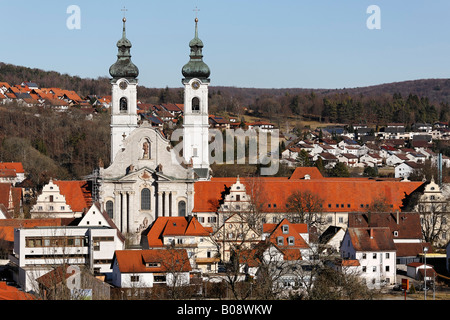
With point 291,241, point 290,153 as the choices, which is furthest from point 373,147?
point 291,241

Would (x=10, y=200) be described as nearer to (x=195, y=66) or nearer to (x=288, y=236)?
(x=195, y=66)

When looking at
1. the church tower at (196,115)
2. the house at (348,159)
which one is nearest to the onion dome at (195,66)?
the church tower at (196,115)

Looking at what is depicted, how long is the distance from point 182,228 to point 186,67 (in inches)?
781

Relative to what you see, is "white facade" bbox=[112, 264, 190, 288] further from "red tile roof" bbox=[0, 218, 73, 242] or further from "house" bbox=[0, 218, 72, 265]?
"red tile roof" bbox=[0, 218, 73, 242]

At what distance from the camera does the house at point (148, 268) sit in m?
42.5

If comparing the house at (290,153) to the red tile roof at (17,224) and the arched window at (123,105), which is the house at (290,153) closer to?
the arched window at (123,105)

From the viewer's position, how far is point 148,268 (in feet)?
142

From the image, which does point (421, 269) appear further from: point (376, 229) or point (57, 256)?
point (57, 256)

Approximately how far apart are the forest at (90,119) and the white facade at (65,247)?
122 ft

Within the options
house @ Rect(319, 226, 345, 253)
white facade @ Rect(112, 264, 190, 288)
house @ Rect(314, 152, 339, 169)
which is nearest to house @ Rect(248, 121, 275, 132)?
house @ Rect(314, 152, 339, 169)

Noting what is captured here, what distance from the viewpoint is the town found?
133 feet
